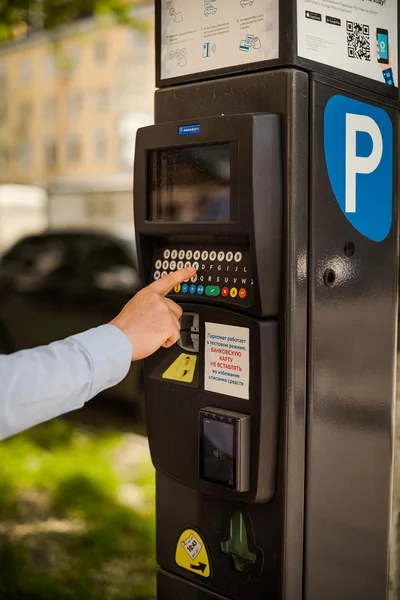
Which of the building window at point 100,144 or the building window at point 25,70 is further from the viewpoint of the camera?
the building window at point 25,70

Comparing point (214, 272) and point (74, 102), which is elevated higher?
point (74, 102)

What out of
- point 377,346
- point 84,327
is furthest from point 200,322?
point 84,327

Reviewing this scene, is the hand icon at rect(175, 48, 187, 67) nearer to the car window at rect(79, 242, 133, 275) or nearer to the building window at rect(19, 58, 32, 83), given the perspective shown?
the car window at rect(79, 242, 133, 275)

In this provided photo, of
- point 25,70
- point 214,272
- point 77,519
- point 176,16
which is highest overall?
point 25,70

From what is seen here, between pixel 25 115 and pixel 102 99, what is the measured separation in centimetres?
222

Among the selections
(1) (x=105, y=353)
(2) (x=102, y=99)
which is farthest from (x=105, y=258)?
(1) (x=105, y=353)

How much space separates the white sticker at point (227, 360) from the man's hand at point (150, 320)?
0.12 m

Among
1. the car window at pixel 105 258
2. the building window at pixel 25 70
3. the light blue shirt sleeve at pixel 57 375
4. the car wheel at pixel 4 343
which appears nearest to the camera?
the light blue shirt sleeve at pixel 57 375

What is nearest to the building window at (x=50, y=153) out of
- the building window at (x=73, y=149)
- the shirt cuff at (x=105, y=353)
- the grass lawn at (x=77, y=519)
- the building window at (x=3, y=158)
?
the building window at (x=73, y=149)

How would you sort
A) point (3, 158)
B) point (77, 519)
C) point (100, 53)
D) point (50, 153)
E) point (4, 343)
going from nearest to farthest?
point (77, 519)
point (4, 343)
point (100, 53)
point (50, 153)
point (3, 158)

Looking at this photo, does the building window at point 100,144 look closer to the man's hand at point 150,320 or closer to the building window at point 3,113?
the building window at point 3,113

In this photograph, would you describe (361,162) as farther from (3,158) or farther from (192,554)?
(3,158)

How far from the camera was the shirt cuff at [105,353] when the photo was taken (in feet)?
5.62

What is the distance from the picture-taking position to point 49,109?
37.8 feet
